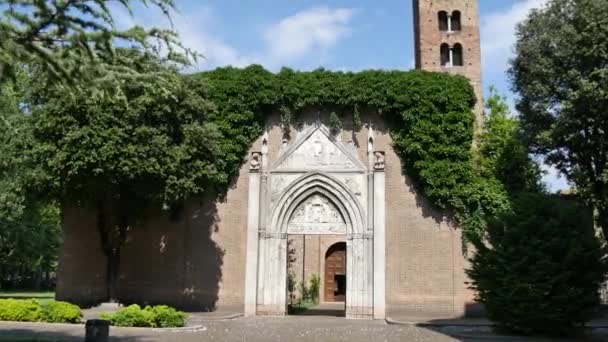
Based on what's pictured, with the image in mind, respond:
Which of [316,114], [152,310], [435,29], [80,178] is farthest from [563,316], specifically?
[435,29]

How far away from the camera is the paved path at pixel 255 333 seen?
44.8ft

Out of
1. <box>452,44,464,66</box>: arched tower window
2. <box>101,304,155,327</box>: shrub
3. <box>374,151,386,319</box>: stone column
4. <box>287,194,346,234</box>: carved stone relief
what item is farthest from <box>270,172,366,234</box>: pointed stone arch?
<box>452,44,464,66</box>: arched tower window

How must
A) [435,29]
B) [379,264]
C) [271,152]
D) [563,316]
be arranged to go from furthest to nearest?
[435,29], [271,152], [379,264], [563,316]

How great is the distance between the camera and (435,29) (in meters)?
29.4

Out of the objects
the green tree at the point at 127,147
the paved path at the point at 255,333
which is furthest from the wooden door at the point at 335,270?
the paved path at the point at 255,333

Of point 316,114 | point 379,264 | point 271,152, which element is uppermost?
point 316,114

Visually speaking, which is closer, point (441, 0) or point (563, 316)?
point (563, 316)

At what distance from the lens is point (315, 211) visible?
23.6m

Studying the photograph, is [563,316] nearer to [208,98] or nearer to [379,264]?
[379,264]

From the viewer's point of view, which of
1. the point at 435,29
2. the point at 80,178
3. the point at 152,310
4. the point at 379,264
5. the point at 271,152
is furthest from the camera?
the point at 435,29

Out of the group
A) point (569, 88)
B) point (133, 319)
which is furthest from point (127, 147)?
point (569, 88)

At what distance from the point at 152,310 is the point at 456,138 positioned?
481 inches

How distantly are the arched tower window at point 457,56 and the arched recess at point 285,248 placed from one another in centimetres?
1008

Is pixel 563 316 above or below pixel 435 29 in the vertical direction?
below
